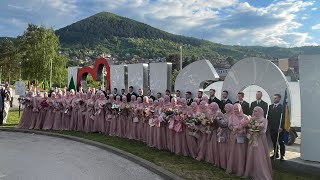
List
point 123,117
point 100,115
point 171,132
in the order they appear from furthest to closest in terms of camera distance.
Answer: point 100,115, point 123,117, point 171,132

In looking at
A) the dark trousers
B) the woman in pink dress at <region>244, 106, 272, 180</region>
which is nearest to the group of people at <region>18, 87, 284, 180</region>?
the woman in pink dress at <region>244, 106, 272, 180</region>

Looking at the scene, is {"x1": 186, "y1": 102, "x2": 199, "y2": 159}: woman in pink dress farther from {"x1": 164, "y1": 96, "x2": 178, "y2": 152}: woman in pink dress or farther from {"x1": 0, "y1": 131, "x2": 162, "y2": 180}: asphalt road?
{"x1": 0, "y1": 131, "x2": 162, "y2": 180}: asphalt road

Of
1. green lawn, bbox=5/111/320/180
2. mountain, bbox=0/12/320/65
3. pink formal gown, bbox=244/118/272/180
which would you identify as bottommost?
green lawn, bbox=5/111/320/180

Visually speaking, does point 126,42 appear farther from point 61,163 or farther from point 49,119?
point 61,163

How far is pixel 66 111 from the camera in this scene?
1755 cm

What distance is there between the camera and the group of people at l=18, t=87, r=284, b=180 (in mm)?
8688

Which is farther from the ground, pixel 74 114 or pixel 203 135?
pixel 74 114

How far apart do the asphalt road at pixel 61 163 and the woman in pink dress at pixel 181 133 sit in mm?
1671

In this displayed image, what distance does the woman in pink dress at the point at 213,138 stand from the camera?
9.79 metres

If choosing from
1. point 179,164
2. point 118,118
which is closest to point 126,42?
point 118,118

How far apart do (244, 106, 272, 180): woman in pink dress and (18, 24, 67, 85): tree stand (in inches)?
1710

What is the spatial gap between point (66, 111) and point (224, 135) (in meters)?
9.96

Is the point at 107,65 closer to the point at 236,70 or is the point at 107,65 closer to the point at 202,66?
the point at 202,66

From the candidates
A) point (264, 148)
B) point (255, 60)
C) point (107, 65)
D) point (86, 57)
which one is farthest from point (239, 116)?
point (86, 57)
